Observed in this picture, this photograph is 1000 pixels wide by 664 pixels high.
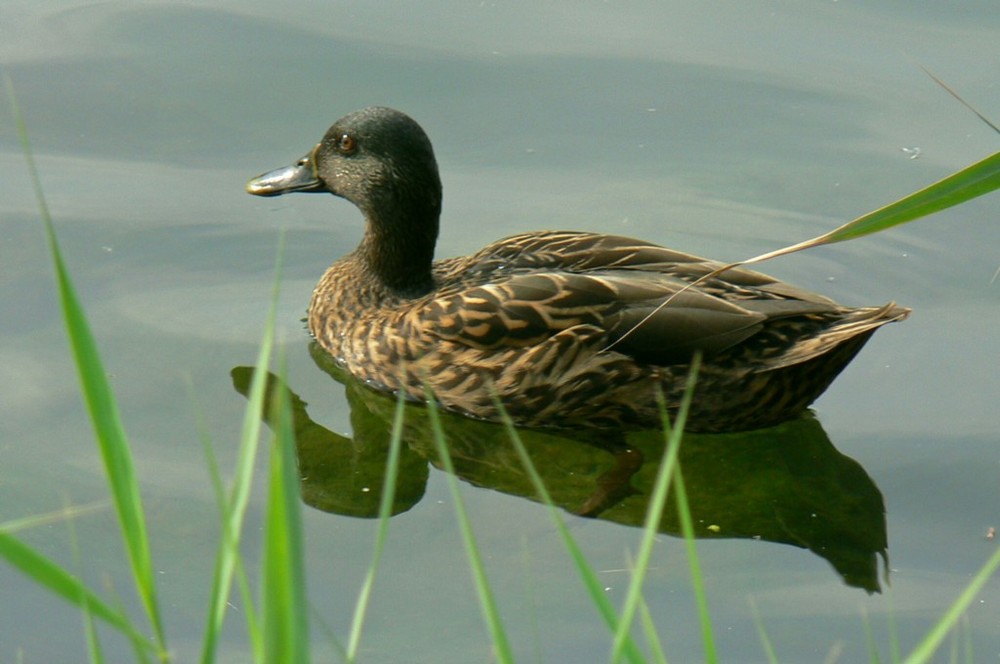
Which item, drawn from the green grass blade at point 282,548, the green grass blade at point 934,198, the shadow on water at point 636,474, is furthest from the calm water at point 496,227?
the green grass blade at point 282,548

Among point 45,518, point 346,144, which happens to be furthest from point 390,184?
point 45,518

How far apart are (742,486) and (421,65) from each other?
373 cm

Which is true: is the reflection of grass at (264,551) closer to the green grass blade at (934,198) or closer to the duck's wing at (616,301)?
the green grass blade at (934,198)

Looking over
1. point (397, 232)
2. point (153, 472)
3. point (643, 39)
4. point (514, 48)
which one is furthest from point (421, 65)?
point (153, 472)

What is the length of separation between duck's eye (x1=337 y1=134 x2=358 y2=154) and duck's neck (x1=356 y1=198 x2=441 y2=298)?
0.31m

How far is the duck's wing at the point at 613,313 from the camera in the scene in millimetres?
5820

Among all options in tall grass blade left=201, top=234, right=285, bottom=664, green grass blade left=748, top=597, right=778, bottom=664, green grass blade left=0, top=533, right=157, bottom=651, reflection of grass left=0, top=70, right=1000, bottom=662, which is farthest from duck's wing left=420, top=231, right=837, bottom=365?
green grass blade left=0, top=533, right=157, bottom=651

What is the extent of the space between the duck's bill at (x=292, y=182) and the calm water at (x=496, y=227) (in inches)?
12.5

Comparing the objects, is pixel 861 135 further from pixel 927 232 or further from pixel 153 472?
pixel 153 472

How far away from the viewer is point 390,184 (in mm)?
6621

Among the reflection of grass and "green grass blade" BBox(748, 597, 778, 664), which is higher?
the reflection of grass

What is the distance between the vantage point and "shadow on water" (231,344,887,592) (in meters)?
5.41

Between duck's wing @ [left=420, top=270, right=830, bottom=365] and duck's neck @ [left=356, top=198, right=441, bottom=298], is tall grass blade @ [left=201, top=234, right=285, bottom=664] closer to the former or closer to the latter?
duck's wing @ [left=420, top=270, right=830, bottom=365]

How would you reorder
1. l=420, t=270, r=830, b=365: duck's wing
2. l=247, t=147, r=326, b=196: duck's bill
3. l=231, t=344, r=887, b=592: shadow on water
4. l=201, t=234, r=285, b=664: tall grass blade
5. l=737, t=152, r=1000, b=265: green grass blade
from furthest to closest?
l=247, t=147, r=326, b=196: duck's bill, l=420, t=270, r=830, b=365: duck's wing, l=231, t=344, r=887, b=592: shadow on water, l=737, t=152, r=1000, b=265: green grass blade, l=201, t=234, r=285, b=664: tall grass blade
